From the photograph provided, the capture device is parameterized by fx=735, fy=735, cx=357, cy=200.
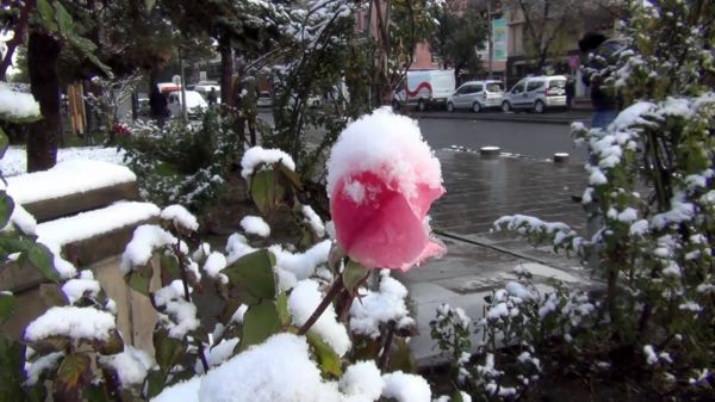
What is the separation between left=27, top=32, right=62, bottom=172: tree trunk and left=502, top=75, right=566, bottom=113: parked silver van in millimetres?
27694

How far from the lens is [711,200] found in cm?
321

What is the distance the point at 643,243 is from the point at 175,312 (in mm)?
2343

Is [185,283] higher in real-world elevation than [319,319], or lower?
lower

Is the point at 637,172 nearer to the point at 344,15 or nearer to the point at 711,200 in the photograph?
the point at 711,200

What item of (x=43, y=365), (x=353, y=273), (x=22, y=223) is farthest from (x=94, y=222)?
(x=353, y=273)

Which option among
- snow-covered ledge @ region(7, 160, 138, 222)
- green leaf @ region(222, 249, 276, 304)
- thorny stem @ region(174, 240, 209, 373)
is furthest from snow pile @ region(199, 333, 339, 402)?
snow-covered ledge @ region(7, 160, 138, 222)

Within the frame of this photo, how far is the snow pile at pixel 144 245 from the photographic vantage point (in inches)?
55.3

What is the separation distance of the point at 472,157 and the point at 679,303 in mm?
13715

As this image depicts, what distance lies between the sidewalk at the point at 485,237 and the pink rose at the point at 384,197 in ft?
9.92

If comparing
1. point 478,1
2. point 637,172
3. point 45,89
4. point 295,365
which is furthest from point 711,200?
point 478,1

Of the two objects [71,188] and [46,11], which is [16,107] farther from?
[71,188]

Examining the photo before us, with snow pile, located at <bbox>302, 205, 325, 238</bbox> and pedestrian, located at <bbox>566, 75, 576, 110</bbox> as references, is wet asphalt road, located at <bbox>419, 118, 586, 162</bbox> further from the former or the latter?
snow pile, located at <bbox>302, 205, 325, 238</bbox>

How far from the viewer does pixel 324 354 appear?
2.99 feet

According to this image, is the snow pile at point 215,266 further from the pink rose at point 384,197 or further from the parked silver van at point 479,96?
the parked silver van at point 479,96
